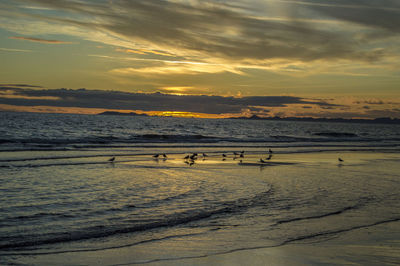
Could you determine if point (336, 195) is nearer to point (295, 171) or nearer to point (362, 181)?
point (362, 181)

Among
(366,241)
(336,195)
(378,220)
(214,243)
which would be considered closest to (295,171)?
(336,195)

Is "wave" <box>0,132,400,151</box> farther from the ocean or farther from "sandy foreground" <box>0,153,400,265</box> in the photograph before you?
"sandy foreground" <box>0,153,400,265</box>

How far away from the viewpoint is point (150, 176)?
15516 millimetres

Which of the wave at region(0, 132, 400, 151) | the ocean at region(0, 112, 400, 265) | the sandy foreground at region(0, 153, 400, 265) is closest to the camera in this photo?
the sandy foreground at region(0, 153, 400, 265)

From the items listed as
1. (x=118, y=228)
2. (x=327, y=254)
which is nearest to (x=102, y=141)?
(x=118, y=228)

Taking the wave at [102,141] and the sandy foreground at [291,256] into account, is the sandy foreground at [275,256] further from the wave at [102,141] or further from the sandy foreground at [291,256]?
the wave at [102,141]

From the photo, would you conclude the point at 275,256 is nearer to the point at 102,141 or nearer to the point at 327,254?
the point at 327,254

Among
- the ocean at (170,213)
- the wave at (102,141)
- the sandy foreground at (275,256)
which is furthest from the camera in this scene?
the wave at (102,141)

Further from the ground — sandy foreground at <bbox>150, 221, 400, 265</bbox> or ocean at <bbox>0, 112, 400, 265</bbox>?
sandy foreground at <bbox>150, 221, 400, 265</bbox>

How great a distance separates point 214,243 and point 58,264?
113 inches

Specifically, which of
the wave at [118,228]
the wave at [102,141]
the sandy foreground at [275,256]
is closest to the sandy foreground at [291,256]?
the sandy foreground at [275,256]

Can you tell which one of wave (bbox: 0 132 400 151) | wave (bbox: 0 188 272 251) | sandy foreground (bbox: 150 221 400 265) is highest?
sandy foreground (bbox: 150 221 400 265)

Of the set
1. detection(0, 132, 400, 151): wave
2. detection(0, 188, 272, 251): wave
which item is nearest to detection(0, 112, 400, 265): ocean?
detection(0, 188, 272, 251): wave

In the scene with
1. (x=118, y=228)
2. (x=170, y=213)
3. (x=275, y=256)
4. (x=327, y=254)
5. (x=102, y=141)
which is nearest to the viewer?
(x=275, y=256)
